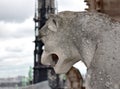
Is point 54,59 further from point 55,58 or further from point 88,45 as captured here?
point 88,45

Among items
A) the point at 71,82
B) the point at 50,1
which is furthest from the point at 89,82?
the point at 50,1

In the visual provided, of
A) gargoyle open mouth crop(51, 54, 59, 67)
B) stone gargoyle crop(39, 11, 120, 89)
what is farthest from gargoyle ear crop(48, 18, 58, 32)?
gargoyle open mouth crop(51, 54, 59, 67)

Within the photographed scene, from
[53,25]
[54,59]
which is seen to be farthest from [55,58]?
[53,25]

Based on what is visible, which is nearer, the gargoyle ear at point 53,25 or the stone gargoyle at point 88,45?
the stone gargoyle at point 88,45

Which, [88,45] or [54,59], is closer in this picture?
[88,45]

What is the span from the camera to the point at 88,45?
2.38 metres

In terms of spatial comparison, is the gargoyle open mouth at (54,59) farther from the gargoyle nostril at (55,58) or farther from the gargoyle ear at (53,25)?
the gargoyle ear at (53,25)

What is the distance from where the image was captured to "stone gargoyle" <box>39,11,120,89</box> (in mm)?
2279

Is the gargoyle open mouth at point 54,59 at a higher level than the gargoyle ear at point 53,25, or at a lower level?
lower

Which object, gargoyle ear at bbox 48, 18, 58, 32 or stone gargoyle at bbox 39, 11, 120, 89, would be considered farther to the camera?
gargoyle ear at bbox 48, 18, 58, 32

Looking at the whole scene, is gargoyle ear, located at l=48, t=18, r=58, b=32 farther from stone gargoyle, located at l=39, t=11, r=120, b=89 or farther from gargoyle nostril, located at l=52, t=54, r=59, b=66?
gargoyle nostril, located at l=52, t=54, r=59, b=66

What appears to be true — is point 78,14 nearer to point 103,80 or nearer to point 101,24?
point 101,24

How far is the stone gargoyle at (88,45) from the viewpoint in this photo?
228 cm

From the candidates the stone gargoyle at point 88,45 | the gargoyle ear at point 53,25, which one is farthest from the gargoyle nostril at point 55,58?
the gargoyle ear at point 53,25
